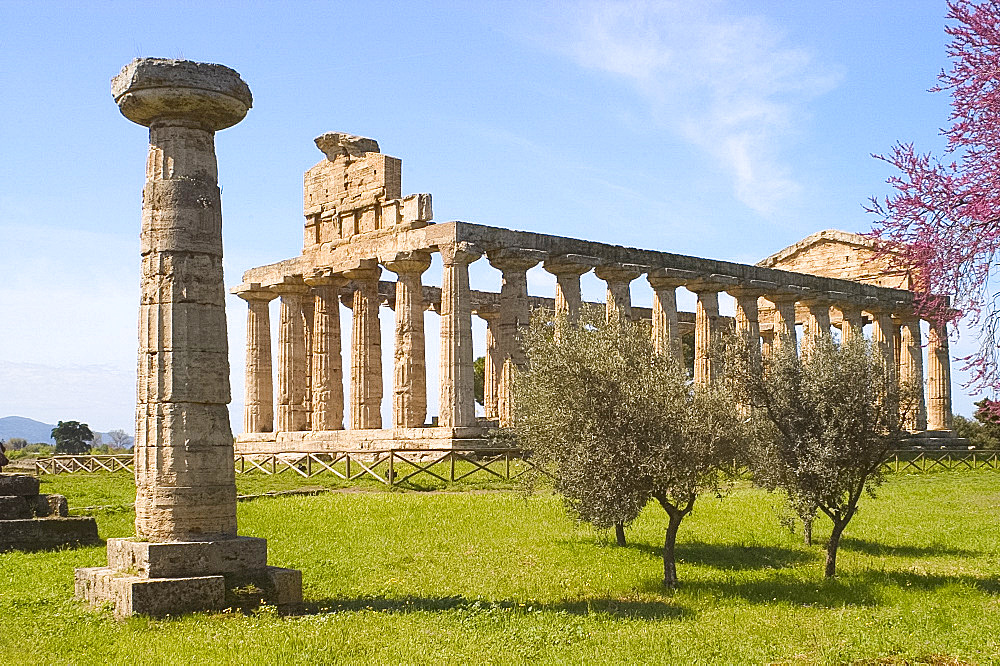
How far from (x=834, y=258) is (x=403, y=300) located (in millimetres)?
27096

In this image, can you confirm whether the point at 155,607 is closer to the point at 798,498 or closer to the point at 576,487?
the point at 576,487

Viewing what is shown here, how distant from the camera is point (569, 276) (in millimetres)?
41812

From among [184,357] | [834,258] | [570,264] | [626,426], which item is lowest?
[626,426]

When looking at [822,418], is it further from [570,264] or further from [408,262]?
[408,262]

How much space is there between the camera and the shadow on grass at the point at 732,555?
2002cm

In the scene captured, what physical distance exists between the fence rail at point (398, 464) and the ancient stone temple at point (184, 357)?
501 inches

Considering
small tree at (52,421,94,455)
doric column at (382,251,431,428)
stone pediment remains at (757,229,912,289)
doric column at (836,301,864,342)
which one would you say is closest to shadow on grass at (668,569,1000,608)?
doric column at (382,251,431,428)

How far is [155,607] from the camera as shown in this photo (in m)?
14.0

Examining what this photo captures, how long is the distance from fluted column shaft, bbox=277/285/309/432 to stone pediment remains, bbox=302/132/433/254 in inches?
94.4

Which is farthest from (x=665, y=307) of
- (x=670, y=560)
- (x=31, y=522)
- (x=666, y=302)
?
(x=31, y=522)

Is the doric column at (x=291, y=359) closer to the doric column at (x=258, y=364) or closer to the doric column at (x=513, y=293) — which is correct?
the doric column at (x=258, y=364)

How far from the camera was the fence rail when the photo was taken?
32.0 meters

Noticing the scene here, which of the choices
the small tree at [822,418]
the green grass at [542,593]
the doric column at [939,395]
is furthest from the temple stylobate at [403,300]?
the small tree at [822,418]

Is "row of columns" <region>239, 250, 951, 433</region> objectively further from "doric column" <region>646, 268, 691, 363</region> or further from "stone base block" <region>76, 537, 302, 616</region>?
"stone base block" <region>76, 537, 302, 616</region>
